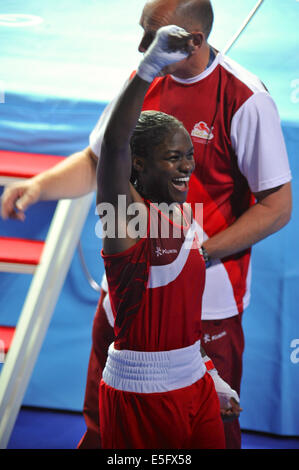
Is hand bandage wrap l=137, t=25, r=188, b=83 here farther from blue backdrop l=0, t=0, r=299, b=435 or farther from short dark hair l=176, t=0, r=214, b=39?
blue backdrop l=0, t=0, r=299, b=435

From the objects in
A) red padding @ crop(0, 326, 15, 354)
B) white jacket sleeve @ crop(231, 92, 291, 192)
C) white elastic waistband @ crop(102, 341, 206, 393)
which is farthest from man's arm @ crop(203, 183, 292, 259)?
red padding @ crop(0, 326, 15, 354)

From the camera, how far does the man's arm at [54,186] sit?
3.34 ft

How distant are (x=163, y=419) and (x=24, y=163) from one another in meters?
0.70

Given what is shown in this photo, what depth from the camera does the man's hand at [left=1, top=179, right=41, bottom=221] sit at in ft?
3.32

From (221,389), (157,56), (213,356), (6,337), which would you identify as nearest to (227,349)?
(213,356)

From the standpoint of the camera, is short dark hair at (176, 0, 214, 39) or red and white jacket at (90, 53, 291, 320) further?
red and white jacket at (90, 53, 291, 320)

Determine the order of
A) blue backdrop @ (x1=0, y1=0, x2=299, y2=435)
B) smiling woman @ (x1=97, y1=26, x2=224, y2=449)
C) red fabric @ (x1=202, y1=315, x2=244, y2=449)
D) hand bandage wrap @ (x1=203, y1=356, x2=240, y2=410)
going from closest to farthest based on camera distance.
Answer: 1. smiling woman @ (x1=97, y1=26, x2=224, y2=449)
2. hand bandage wrap @ (x1=203, y1=356, x2=240, y2=410)
3. red fabric @ (x1=202, y1=315, x2=244, y2=449)
4. blue backdrop @ (x1=0, y1=0, x2=299, y2=435)

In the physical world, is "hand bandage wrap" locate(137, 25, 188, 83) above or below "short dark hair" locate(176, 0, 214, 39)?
below

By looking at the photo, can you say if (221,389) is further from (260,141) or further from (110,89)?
(110,89)

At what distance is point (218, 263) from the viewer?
1371mm

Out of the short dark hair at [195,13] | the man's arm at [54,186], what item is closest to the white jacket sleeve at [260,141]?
the short dark hair at [195,13]

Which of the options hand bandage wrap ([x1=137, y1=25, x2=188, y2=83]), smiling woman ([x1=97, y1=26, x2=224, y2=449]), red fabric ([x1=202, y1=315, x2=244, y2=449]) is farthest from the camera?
red fabric ([x1=202, y1=315, x2=244, y2=449])

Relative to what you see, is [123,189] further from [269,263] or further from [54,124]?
[269,263]

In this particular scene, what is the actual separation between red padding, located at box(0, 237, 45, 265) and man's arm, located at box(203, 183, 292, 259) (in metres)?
0.38
